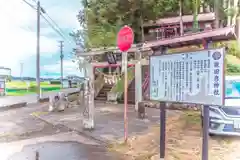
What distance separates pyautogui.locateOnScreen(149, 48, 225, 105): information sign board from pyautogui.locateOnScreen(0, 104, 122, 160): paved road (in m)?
2.09

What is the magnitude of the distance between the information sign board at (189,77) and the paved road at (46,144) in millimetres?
2094

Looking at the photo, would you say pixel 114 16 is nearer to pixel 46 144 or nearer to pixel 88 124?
pixel 88 124

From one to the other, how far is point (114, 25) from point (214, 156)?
14209 millimetres

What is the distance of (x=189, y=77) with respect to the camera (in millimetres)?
4992

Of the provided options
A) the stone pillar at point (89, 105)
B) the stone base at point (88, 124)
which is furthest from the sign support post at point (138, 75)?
the stone base at point (88, 124)

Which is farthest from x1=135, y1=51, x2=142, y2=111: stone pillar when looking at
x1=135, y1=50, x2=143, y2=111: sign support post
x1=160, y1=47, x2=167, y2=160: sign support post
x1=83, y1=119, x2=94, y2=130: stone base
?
x1=160, y1=47, x2=167, y2=160: sign support post

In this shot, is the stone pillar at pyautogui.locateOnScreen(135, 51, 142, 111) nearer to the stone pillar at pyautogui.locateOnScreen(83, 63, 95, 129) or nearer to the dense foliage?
the dense foliage

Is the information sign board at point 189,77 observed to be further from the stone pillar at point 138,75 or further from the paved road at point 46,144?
the stone pillar at point 138,75

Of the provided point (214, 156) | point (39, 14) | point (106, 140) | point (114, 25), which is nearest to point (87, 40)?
point (114, 25)

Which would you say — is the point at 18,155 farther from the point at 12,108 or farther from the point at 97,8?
the point at 97,8

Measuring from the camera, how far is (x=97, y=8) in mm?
19422

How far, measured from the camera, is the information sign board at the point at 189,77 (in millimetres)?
4465

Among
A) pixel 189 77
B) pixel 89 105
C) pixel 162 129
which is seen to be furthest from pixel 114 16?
pixel 189 77

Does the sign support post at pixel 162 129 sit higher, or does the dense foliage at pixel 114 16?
the dense foliage at pixel 114 16
